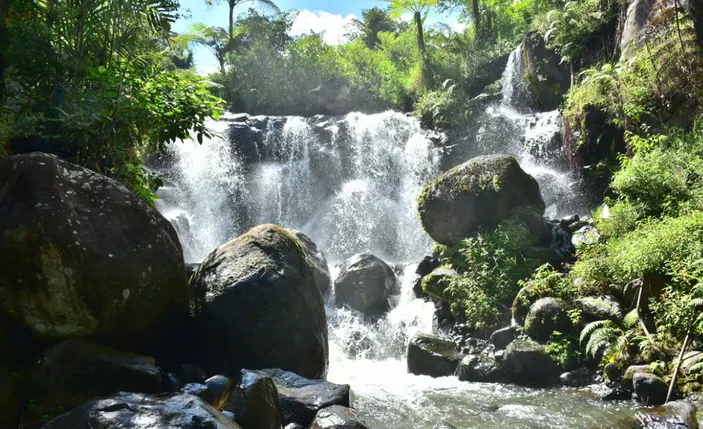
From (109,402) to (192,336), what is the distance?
279 centimetres

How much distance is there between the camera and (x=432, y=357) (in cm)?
985

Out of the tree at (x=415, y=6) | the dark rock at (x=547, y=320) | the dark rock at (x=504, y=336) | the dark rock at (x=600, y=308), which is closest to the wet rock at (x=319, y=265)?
the dark rock at (x=504, y=336)

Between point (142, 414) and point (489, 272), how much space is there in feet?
28.6

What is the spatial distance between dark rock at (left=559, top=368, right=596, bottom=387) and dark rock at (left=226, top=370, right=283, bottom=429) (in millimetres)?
5079

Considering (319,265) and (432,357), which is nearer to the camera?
(432,357)

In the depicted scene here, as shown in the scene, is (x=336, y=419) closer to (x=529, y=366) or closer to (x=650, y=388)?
(x=650, y=388)

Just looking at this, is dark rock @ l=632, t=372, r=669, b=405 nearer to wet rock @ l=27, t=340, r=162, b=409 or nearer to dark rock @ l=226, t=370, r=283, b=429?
dark rock @ l=226, t=370, r=283, b=429

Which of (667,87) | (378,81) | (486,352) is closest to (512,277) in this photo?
(486,352)

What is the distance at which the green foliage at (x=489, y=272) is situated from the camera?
11000 mm

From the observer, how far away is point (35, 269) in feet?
17.3

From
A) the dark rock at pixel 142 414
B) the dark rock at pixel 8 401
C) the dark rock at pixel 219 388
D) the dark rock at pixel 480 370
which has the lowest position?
the dark rock at pixel 480 370

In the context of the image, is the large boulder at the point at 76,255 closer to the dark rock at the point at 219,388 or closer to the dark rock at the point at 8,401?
the dark rock at the point at 8,401

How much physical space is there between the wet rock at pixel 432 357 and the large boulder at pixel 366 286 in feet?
9.41

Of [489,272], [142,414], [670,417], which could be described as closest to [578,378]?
[670,417]
